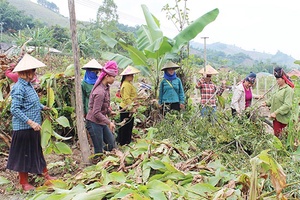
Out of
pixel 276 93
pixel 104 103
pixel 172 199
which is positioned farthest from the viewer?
pixel 276 93

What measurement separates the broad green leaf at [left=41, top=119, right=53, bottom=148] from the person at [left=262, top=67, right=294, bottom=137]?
114 inches

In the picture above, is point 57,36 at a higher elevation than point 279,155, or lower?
higher

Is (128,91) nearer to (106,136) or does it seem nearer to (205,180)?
(106,136)

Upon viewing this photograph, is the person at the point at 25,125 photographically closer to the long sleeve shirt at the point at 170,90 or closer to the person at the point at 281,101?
the long sleeve shirt at the point at 170,90

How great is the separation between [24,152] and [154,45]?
255 centimetres

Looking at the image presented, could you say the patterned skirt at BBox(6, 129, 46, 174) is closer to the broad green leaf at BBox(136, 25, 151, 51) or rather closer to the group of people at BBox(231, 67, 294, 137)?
the group of people at BBox(231, 67, 294, 137)

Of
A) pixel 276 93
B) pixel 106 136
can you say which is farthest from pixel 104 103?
pixel 276 93

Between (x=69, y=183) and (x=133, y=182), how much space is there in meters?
0.71

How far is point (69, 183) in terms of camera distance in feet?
9.57

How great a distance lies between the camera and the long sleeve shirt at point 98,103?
3.75m

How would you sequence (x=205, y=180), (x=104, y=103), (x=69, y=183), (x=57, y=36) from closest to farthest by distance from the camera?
(x=205, y=180) → (x=69, y=183) → (x=104, y=103) → (x=57, y=36)

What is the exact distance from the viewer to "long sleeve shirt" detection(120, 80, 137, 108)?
15.3 feet

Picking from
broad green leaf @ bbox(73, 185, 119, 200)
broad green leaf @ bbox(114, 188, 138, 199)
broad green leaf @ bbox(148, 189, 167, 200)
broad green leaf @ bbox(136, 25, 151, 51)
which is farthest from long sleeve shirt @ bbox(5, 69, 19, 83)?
broad green leaf @ bbox(148, 189, 167, 200)

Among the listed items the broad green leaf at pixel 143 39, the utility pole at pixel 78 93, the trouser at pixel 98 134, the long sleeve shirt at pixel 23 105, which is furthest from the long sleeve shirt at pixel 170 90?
the long sleeve shirt at pixel 23 105
